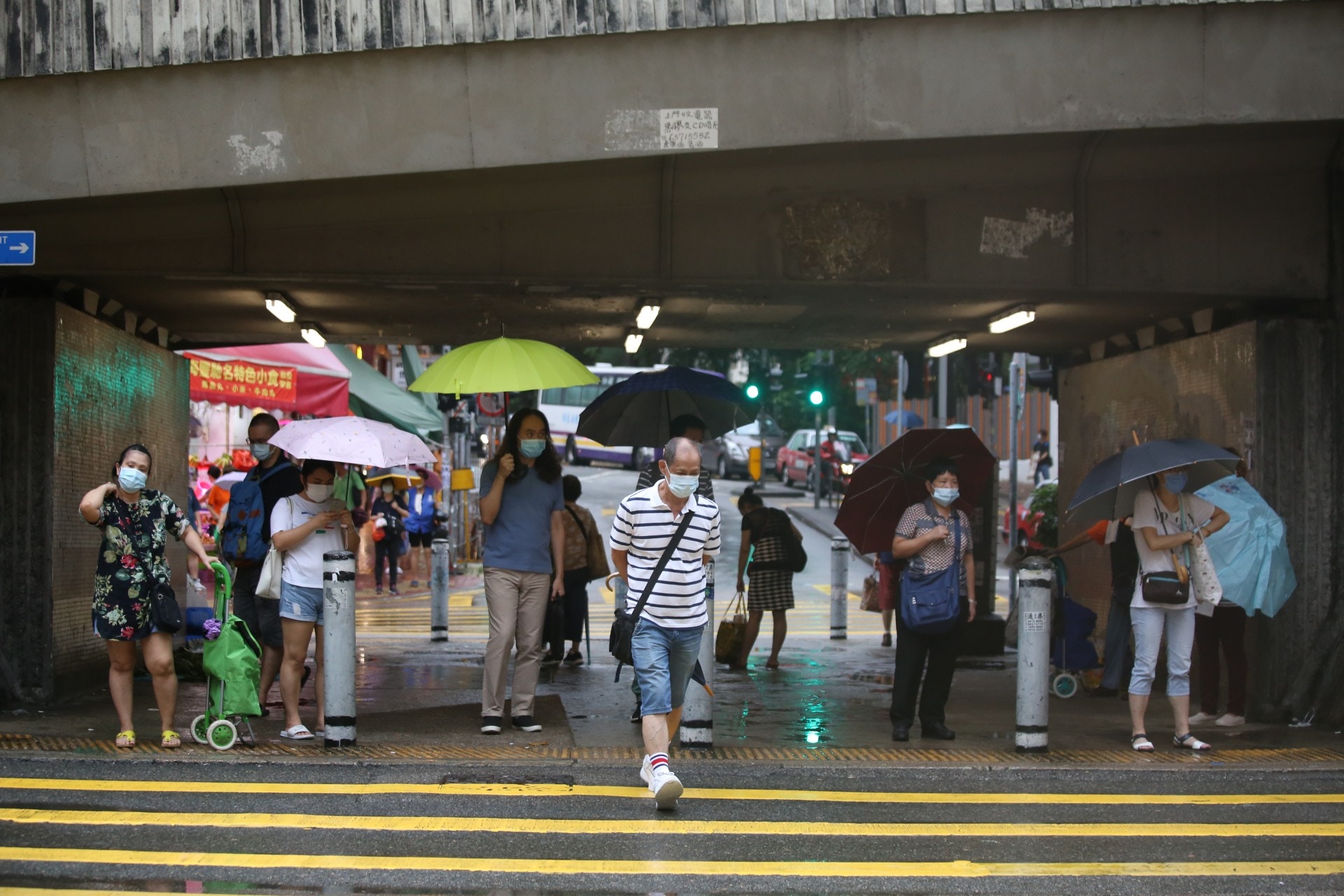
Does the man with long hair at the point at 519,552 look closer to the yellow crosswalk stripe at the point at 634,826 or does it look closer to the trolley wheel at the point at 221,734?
the trolley wheel at the point at 221,734

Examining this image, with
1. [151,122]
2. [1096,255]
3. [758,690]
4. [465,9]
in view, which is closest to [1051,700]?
[758,690]

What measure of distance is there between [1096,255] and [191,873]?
7.38m

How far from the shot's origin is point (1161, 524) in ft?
29.6

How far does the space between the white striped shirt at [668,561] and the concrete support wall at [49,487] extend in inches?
193

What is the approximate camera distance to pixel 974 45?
869 cm

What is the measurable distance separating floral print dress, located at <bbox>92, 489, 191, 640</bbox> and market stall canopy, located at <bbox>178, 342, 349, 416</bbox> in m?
9.46

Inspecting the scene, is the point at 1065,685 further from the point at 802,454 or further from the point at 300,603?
the point at 802,454

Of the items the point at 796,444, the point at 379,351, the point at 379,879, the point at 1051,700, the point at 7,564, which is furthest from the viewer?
the point at 796,444

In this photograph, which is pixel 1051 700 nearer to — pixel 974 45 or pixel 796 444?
pixel 974 45

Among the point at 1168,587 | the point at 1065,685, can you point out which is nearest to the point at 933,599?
the point at 1168,587

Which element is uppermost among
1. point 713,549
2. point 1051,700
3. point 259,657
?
point 713,549

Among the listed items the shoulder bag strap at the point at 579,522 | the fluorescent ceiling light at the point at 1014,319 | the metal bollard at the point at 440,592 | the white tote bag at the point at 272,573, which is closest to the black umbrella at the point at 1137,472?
the fluorescent ceiling light at the point at 1014,319

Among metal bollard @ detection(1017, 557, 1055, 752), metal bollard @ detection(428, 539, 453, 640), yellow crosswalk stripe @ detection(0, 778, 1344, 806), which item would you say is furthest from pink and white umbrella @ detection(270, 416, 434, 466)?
metal bollard @ detection(428, 539, 453, 640)

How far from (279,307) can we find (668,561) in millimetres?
5347
